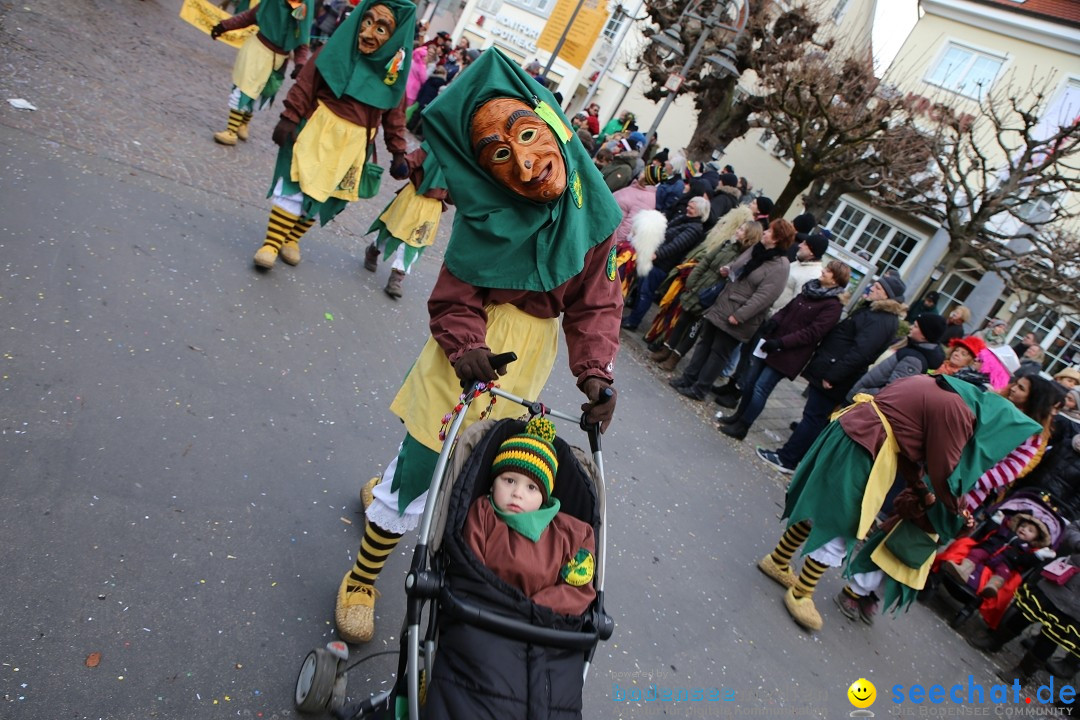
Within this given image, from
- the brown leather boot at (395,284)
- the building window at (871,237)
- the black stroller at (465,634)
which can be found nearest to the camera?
the black stroller at (465,634)

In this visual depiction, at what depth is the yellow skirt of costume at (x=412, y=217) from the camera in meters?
5.94

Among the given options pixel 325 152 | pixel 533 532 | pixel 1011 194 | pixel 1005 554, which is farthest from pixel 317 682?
pixel 1011 194

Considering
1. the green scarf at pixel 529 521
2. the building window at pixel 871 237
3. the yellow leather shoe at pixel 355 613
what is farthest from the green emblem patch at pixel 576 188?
the building window at pixel 871 237

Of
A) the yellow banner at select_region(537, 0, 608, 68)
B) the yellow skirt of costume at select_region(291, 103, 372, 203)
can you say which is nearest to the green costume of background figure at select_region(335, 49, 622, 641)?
the yellow skirt of costume at select_region(291, 103, 372, 203)

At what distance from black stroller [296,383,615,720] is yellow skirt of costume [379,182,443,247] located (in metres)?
Result: 3.69

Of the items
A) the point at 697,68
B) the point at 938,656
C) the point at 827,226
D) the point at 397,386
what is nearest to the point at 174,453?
the point at 397,386

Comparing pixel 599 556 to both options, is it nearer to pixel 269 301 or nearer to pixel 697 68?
pixel 269 301

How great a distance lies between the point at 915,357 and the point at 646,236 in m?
3.45

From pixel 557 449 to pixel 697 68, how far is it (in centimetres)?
1634

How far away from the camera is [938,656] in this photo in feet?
17.7

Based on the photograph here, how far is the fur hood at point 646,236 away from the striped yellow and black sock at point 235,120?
15.9ft

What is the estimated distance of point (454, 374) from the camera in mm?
2818

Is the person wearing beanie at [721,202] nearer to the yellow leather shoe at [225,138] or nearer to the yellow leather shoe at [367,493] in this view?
the yellow leather shoe at [225,138]

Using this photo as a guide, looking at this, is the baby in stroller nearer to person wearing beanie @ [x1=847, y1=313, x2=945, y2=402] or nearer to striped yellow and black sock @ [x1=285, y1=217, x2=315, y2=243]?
person wearing beanie @ [x1=847, y1=313, x2=945, y2=402]
